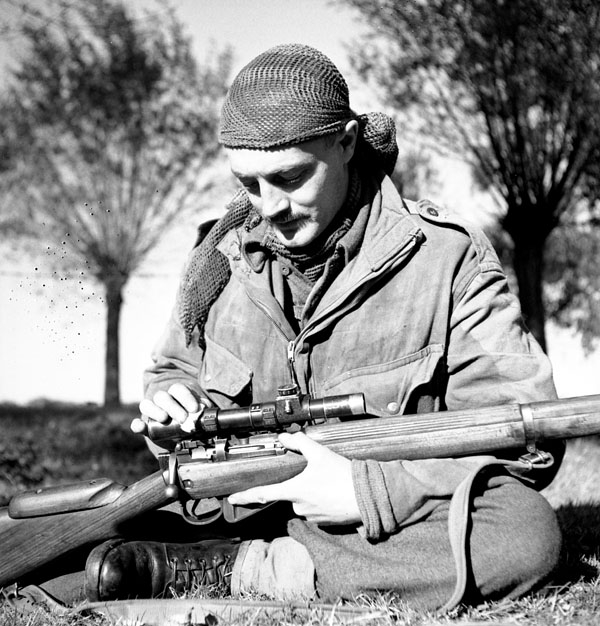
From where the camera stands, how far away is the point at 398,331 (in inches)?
153

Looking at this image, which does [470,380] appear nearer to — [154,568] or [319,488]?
[319,488]

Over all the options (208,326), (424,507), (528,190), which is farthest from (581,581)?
(528,190)

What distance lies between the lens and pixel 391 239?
12.8 ft

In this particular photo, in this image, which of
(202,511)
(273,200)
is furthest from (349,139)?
(202,511)

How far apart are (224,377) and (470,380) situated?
1266 millimetres

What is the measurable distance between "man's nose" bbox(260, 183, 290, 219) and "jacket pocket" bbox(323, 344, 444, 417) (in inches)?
34.1

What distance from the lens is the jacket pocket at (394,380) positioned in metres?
3.77

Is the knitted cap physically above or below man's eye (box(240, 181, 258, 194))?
above

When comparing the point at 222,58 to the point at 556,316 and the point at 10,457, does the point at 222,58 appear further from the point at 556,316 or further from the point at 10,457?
the point at 10,457

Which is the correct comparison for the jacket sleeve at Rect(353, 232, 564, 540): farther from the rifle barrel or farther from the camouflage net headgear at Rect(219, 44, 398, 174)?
the camouflage net headgear at Rect(219, 44, 398, 174)

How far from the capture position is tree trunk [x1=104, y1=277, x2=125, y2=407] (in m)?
16.8

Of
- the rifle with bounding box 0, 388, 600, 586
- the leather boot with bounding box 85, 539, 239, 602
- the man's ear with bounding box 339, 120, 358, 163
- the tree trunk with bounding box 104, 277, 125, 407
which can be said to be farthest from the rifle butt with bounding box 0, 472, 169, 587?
the tree trunk with bounding box 104, 277, 125, 407

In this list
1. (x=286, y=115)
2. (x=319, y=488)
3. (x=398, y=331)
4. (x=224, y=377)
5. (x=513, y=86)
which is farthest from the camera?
(x=513, y=86)

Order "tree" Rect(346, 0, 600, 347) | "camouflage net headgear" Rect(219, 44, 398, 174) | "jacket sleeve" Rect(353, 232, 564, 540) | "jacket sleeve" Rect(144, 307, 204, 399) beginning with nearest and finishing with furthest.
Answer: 1. "jacket sleeve" Rect(353, 232, 564, 540)
2. "camouflage net headgear" Rect(219, 44, 398, 174)
3. "jacket sleeve" Rect(144, 307, 204, 399)
4. "tree" Rect(346, 0, 600, 347)
